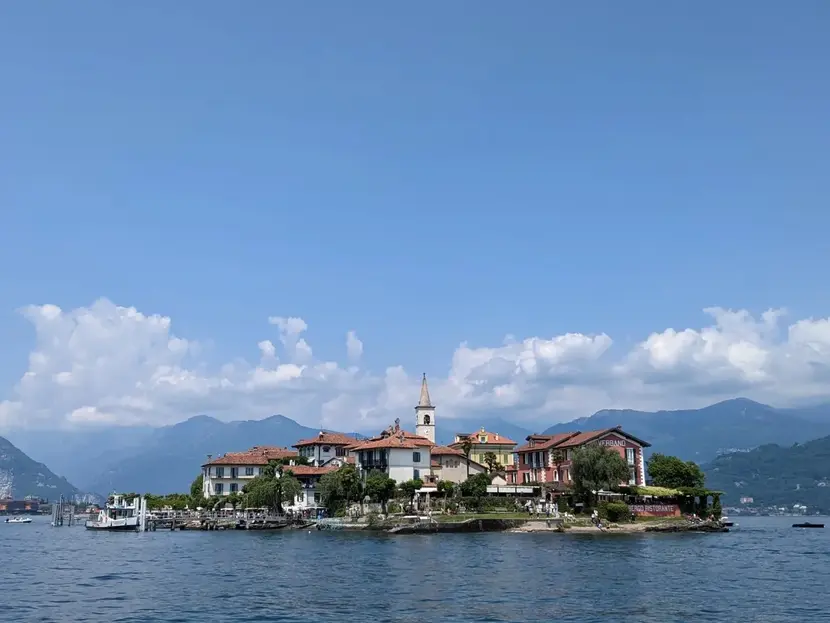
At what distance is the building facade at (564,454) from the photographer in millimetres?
108750

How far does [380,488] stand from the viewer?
10575cm

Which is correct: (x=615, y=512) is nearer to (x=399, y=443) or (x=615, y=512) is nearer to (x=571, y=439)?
(x=571, y=439)

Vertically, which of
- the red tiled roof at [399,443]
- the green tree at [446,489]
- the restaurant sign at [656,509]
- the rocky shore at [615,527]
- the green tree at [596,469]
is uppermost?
the red tiled roof at [399,443]

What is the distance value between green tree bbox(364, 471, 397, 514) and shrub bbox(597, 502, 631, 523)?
26992mm

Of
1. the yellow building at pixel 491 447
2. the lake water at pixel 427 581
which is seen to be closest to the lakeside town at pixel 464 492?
the yellow building at pixel 491 447

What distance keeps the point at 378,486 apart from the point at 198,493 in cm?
5318

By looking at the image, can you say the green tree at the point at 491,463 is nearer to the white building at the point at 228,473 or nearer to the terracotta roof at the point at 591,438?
A: the terracotta roof at the point at 591,438

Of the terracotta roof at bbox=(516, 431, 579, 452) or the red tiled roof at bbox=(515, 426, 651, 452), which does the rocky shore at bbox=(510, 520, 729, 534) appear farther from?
the terracotta roof at bbox=(516, 431, 579, 452)

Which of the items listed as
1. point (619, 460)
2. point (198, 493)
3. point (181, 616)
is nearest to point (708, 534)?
point (619, 460)

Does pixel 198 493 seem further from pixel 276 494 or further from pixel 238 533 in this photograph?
pixel 238 533

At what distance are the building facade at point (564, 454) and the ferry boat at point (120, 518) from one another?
58129mm

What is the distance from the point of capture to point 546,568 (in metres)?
57.3

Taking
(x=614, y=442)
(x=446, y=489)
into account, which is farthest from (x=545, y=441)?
(x=446, y=489)

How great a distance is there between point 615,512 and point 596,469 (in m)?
5.79
